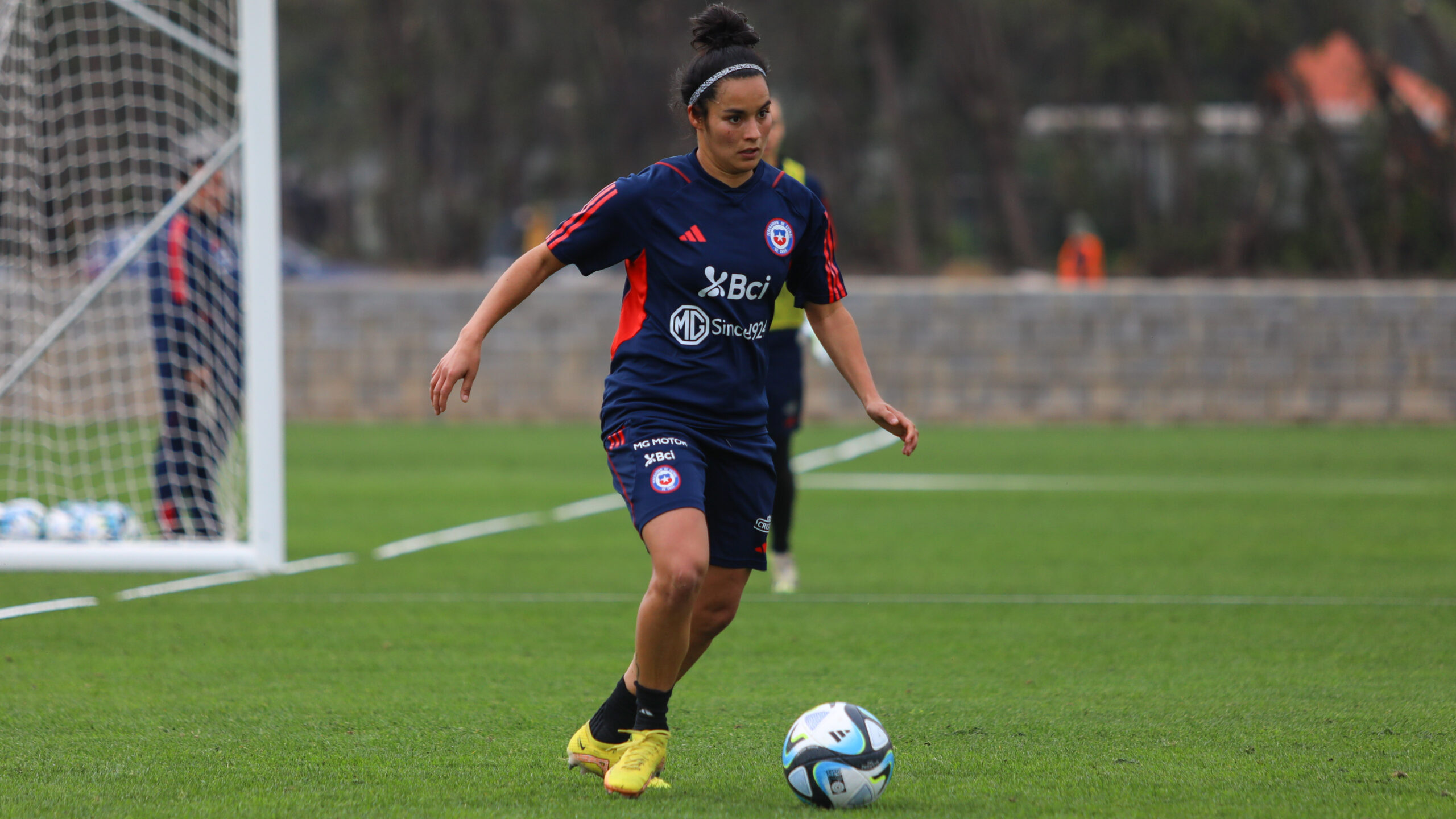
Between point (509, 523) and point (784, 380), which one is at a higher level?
point (784, 380)

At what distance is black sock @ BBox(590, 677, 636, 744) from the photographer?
4383mm

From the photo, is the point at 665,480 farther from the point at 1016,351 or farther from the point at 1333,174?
the point at 1333,174

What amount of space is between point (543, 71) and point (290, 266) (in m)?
11.3

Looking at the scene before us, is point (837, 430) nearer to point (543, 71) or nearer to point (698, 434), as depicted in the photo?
point (698, 434)

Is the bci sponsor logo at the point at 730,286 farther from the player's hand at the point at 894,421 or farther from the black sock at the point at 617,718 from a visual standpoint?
the black sock at the point at 617,718

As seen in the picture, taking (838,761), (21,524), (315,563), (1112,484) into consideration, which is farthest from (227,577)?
(1112,484)

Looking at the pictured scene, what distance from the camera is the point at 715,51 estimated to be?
14.0 feet

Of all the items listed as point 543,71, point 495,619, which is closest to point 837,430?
point 495,619

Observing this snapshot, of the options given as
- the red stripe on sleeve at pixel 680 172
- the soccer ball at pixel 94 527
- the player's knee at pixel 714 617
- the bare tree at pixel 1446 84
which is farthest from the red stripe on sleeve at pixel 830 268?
the bare tree at pixel 1446 84

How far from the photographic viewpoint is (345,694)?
555cm

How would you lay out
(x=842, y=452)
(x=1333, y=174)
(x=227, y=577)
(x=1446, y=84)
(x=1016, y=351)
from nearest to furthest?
1. (x=227, y=577)
2. (x=842, y=452)
3. (x=1016, y=351)
4. (x=1446, y=84)
5. (x=1333, y=174)

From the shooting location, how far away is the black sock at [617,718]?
14.4ft

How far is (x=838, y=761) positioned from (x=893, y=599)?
376 centimetres

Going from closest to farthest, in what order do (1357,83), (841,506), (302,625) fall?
(302,625) < (841,506) < (1357,83)
